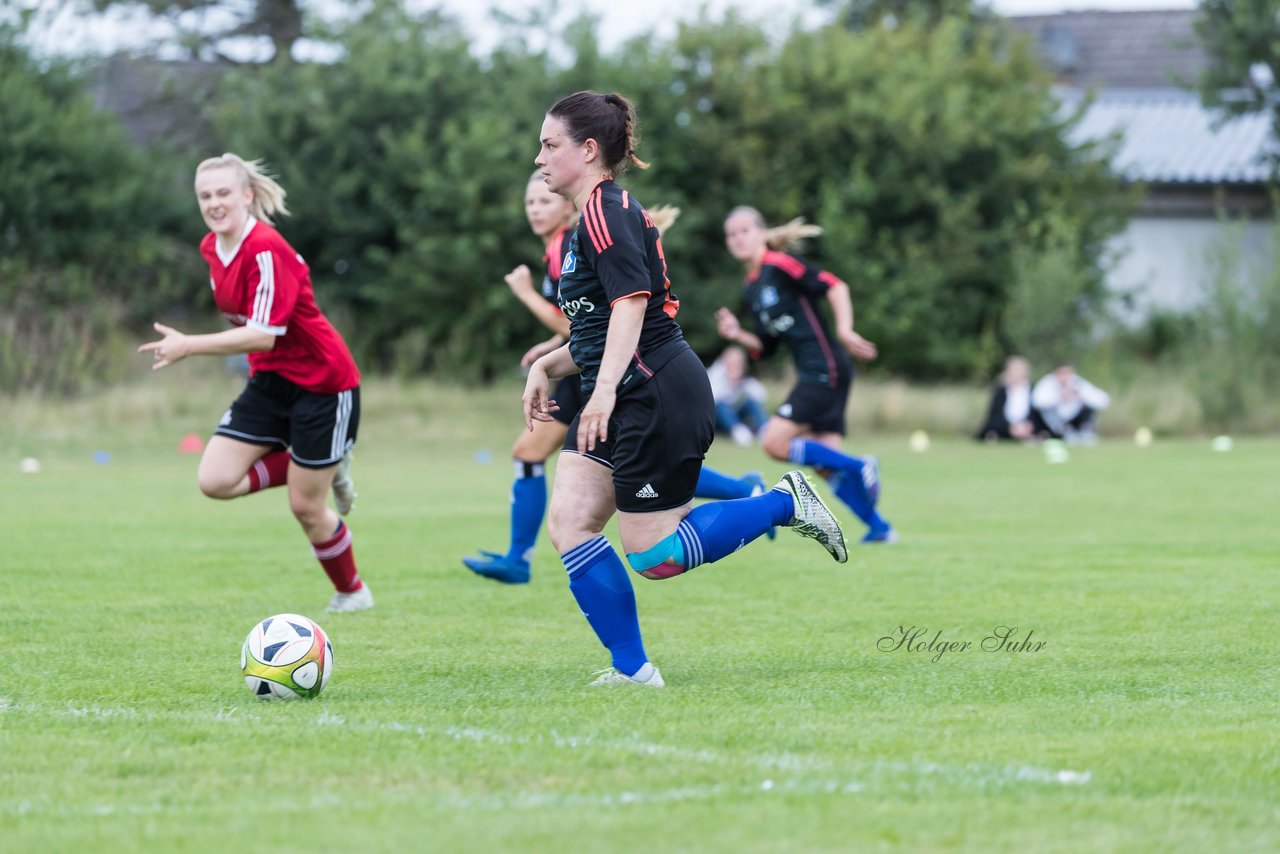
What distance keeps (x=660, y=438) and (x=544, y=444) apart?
3165 millimetres

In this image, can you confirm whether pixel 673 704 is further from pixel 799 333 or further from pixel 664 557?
pixel 799 333

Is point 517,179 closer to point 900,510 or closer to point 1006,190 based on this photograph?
point 1006,190

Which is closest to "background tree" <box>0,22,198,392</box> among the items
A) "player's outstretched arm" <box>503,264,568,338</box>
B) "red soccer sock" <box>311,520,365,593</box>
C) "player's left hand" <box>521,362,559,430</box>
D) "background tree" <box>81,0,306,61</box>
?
"background tree" <box>81,0,306,61</box>

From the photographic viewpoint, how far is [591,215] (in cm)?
521

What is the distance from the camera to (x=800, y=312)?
10312mm

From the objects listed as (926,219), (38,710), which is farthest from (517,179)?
(38,710)

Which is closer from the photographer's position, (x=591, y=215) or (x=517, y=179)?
(x=591, y=215)

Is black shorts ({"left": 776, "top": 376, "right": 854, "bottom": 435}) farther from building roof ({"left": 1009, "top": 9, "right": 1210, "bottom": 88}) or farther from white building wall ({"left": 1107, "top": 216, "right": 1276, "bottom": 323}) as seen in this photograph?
building roof ({"left": 1009, "top": 9, "right": 1210, "bottom": 88})

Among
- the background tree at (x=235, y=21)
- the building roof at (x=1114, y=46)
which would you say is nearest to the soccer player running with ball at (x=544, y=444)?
the background tree at (x=235, y=21)

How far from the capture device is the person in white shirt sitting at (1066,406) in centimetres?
2305

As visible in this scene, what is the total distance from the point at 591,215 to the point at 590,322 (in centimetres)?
38

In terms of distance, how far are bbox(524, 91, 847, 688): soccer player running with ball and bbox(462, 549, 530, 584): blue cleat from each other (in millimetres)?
2915

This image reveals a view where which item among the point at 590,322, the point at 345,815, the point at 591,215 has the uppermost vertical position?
the point at 591,215

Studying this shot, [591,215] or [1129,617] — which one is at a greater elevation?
[591,215]
